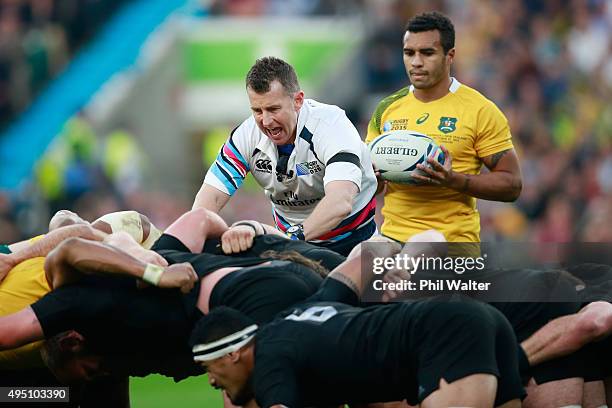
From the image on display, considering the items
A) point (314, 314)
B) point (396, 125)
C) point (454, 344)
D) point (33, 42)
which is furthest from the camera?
point (33, 42)

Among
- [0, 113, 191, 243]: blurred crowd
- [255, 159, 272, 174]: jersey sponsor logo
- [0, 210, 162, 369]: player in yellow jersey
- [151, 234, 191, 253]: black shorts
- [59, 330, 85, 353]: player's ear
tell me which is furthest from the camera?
[0, 113, 191, 243]: blurred crowd

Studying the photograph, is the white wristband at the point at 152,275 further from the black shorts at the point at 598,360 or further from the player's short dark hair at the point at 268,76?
the black shorts at the point at 598,360

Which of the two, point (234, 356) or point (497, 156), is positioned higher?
point (497, 156)

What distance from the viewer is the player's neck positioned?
27.9 ft

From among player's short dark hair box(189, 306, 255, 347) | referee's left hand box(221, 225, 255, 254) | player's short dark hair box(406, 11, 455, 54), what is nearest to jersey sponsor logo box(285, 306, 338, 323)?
player's short dark hair box(189, 306, 255, 347)

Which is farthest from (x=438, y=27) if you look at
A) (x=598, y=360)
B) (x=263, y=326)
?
(x=263, y=326)

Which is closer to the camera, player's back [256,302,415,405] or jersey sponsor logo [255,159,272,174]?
player's back [256,302,415,405]

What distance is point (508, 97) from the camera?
A: 17172 mm

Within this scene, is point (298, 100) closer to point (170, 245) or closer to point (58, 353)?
point (170, 245)

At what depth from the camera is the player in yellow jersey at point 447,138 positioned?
834 centimetres

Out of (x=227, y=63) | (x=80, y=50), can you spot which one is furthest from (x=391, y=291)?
(x=80, y=50)

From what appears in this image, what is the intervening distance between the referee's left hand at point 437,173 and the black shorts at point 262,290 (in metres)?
1.38

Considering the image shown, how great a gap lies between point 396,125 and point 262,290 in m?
2.18

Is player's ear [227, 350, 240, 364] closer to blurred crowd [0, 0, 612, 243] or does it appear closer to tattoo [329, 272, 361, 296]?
tattoo [329, 272, 361, 296]
